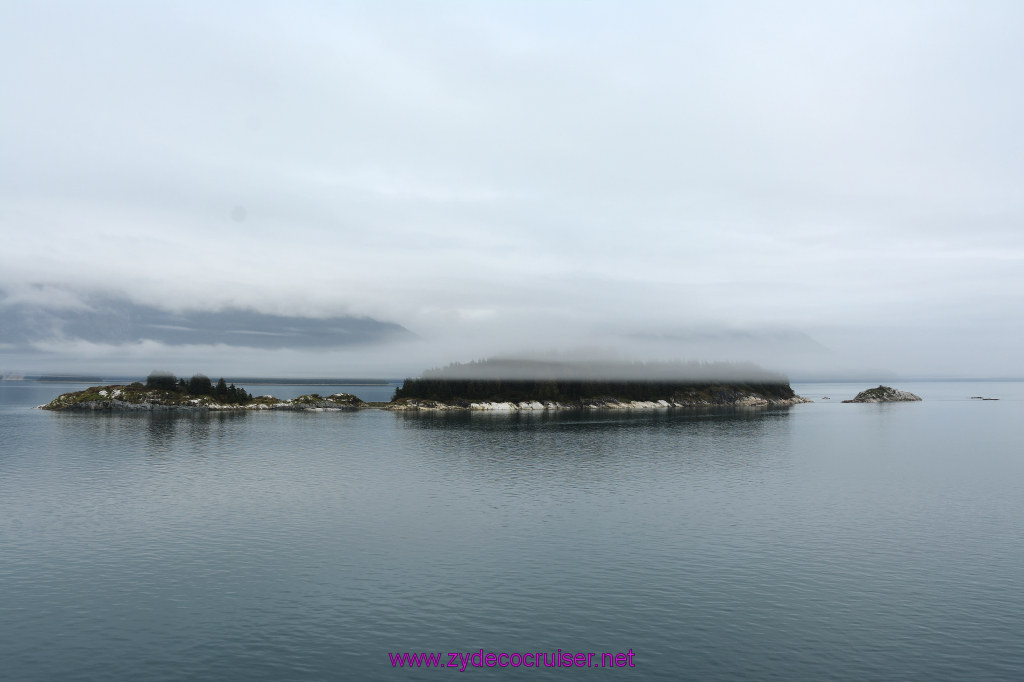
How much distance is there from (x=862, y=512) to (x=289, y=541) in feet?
226

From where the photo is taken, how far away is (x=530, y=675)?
117 feet

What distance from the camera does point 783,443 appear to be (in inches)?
6624

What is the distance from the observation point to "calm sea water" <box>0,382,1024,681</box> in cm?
3784

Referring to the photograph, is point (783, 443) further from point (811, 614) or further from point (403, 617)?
point (403, 617)

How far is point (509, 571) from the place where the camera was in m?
54.6

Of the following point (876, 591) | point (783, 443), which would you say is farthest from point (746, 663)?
point (783, 443)

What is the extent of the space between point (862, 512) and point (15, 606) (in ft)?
286

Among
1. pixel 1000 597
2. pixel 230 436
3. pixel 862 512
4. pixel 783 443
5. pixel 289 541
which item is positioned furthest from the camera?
pixel 230 436

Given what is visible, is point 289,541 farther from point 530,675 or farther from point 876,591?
point 876,591

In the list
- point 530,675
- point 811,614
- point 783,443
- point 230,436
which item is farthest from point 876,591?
point 230,436

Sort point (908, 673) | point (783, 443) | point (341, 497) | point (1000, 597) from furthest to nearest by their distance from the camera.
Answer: point (783, 443) < point (341, 497) < point (1000, 597) < point (908, 673)

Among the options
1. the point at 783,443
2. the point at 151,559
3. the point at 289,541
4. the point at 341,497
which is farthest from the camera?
the point at 783,443

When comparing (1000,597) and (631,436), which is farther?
(631,436)

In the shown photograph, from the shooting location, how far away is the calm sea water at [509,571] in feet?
124
